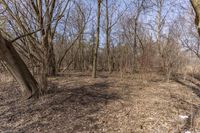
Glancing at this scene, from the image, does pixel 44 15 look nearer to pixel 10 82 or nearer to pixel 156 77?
pixel 10 82

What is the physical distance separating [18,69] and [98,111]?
85.3 inches

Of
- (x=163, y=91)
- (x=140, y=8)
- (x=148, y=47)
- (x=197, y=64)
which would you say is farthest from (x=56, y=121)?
(x=140, y=8)

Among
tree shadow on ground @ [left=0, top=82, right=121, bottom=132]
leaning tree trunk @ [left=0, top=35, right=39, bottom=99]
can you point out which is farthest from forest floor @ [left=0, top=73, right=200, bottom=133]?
leaning tree trunk @ [left=0, top=35, right=39, bottom=99]

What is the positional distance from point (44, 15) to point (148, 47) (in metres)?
4.18

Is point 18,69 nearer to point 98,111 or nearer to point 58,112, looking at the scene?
point 58,112

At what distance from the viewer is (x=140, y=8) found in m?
11.8

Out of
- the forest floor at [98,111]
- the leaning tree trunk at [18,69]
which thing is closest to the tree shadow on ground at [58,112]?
the forest floor at [98,111]

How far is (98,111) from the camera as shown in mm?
4270

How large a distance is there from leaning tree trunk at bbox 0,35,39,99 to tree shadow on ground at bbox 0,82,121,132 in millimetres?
335

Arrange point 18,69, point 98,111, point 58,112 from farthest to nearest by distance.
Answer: point 18,69 < point 98,111 < point 58,112

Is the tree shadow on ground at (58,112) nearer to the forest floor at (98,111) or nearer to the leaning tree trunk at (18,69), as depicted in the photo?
the forest floor at (98,111)

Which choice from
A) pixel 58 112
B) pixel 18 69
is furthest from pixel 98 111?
pixel 18 69

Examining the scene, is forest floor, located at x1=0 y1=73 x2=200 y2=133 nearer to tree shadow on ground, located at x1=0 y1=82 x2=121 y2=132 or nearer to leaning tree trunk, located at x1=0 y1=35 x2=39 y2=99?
tree shadow on ground, located at x1=0 y1=82 x2=121 y2=132

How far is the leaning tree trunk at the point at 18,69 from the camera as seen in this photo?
454 cm
